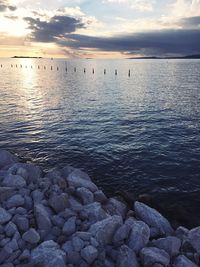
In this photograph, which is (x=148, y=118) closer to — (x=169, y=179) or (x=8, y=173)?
(x=169, y=179)

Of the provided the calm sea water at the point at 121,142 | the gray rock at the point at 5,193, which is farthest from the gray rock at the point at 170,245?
the gray rock at the point at 5,193

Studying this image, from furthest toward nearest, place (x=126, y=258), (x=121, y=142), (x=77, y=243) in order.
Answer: (x=121, y=142) < (x=77, y=243) < (x=126, y=258)

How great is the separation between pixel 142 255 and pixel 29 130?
25913 mm

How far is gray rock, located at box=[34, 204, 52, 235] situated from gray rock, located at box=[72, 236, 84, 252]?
5.11 ft

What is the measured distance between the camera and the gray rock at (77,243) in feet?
35.6

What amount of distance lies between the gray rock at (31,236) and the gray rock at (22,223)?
0.52 metres

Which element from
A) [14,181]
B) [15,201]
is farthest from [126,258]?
[14,181]

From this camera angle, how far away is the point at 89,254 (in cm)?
1049

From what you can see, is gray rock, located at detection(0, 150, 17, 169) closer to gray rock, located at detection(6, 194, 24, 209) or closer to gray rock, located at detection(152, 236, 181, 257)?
gray rock, located at detection(6, 194, 24, 209)

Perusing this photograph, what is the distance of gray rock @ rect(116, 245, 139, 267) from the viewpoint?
1040 cm

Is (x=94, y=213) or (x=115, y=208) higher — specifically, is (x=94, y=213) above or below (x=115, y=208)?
above

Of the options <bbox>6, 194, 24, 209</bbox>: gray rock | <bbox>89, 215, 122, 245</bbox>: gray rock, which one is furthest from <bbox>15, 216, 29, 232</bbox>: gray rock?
<bbox>89, 215, 122, 245</bbox>: gray rock

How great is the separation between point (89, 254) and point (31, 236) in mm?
2602

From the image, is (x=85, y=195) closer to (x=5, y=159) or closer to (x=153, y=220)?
(x=153, y=220)
